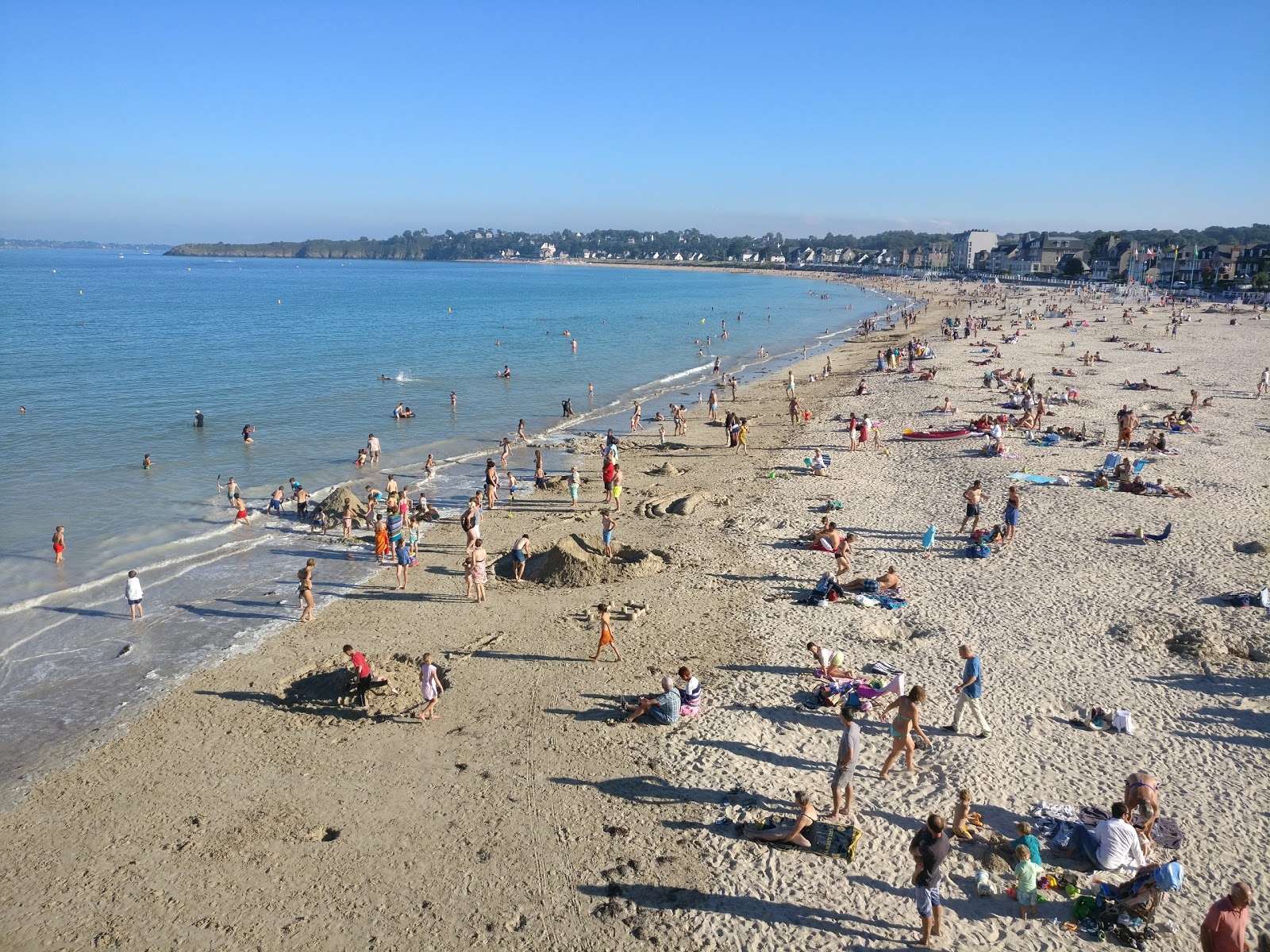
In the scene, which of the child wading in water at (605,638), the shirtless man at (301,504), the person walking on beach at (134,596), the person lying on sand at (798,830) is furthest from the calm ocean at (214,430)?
the person lying on sand at (798,830)

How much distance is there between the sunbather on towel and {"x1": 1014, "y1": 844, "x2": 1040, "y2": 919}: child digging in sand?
6.62 metres

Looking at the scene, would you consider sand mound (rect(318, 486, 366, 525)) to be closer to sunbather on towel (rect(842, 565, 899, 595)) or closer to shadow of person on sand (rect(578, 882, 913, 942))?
sunbather on towel (rect(842, 565, 899, 595))

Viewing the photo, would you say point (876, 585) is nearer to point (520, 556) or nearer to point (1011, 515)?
point (1011, 515)

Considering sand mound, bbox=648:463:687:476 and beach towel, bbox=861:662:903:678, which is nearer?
beach towel, bbox=861:662:903:678

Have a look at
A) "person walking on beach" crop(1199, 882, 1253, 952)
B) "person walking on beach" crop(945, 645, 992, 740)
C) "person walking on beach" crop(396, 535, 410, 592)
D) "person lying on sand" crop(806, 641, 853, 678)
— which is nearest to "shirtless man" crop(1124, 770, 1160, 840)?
"person walking on beach" crop(1199, 882, 1253, 952)

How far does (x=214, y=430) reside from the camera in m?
29.0

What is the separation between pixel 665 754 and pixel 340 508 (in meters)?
11.9

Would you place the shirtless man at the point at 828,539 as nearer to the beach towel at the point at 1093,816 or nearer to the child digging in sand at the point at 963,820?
the beach towel at the point at 1093,816

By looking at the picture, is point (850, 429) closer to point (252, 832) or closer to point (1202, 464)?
point (1202, 464)

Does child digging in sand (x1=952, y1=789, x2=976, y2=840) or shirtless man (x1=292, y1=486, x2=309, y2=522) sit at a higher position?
shirtless man (x1=292, y1=486, x2=309, y2=522)

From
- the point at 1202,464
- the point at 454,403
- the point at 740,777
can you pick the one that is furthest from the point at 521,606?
the point at 454,403

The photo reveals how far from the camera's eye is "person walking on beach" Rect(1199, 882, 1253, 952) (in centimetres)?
593

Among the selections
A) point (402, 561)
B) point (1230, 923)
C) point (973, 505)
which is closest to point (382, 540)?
point (402, 561)

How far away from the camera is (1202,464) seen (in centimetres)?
2066
